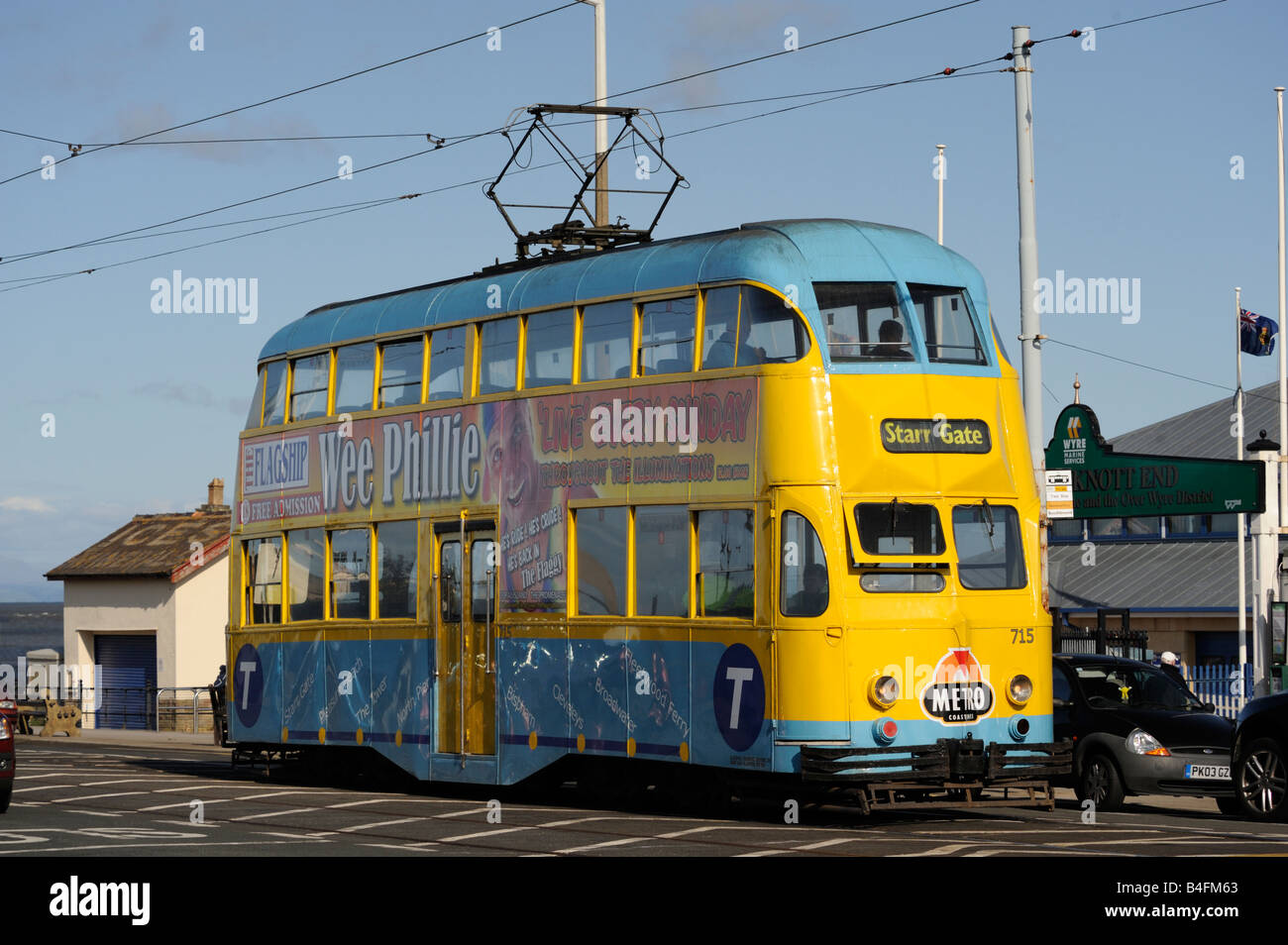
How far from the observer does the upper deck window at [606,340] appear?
17.7 meters

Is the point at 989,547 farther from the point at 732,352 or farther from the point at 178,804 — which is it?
the point at 178,804

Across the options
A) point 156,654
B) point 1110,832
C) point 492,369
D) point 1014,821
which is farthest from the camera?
point 156,654

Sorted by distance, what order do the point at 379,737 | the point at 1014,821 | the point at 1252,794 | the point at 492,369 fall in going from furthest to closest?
the point at 379,737 → the point at 492,369 → the point at 1252,794 → the point at 1014,821

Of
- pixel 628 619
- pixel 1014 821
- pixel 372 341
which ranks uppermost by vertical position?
pixel 372 341

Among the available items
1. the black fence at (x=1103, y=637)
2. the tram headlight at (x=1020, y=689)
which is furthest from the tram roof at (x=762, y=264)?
the black fence at (x=1103, y=637)

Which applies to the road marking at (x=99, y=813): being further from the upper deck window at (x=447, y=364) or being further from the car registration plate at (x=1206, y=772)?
the car registration plate at (x=1206, y=772)

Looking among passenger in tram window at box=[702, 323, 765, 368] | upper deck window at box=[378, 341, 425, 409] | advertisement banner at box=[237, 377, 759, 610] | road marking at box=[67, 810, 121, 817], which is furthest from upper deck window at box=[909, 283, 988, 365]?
road marking at box=[67, 810, 121, 817]

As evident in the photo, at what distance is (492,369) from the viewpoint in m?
19.5

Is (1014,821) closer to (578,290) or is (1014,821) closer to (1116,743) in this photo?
(1116,743)

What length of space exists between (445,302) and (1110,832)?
28.5 ft

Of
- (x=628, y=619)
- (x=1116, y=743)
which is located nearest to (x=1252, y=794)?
(x=1116, y=743)

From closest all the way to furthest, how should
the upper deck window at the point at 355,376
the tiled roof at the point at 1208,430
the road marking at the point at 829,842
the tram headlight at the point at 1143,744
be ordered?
the road marking at the point at 829,842
the tram headlight at the point at 1143,744
the upper deck window at the point at 355,376
the tiled roof at the point at 1208,430

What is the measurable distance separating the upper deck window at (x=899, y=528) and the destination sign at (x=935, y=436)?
488mm

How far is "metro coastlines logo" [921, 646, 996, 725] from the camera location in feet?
53.3
